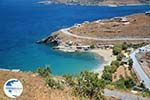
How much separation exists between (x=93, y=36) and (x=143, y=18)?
26.5 m

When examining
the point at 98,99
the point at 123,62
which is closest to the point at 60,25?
the point at 123,62

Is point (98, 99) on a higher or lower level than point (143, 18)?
higher

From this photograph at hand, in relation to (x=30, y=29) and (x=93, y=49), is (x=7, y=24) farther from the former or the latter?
(x=93, y=49)

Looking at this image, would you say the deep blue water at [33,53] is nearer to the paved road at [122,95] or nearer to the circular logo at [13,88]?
the paved road at [122,95]

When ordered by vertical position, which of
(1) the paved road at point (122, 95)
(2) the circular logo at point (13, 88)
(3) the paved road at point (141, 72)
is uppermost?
(2) the circular logo at point (13, 88)

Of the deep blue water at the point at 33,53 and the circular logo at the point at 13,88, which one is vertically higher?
the circular logo at the point at 13,88

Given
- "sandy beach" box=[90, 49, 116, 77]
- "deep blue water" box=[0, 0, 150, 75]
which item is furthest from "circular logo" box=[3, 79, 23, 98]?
"sandy beach" box=[90, 49, 116, 77]

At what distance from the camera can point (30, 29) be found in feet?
472

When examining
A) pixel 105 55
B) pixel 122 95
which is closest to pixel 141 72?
pixel 122 95

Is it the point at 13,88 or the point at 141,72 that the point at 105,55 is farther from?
the point at 13,88

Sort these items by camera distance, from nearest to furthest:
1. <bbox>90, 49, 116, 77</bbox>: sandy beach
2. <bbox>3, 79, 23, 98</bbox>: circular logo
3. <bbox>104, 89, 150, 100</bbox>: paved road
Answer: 1. <bbox>3, 79, 23, 98</bbox>: circular logo
2. <bbox>104, 89, 150, 100</bbox>: paved road
3. <bbox>90, 49, 116, 77</bbox>: sandy beach

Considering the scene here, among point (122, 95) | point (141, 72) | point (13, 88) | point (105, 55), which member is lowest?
point (105, 55)

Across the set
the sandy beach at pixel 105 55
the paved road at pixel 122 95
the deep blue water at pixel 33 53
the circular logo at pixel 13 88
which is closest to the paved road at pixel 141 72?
the sandy beach at pixel 105 55

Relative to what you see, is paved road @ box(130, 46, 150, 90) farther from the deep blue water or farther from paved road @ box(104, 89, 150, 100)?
paved road @ box(104, 89, 150, 100)
